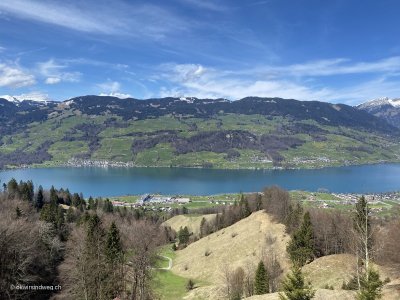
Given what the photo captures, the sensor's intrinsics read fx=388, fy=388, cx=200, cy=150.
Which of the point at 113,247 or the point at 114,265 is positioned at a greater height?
the point at 113,247

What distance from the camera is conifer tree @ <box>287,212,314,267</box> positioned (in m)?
55.9

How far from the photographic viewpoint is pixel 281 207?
243 feet

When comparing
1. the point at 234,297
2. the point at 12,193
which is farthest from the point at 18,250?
the point at 12,193

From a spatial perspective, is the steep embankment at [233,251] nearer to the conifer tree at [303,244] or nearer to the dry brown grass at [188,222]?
the conifer tree at [303,244]

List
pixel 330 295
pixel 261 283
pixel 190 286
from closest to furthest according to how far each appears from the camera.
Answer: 1. pixel 330 295
2. pixel 261 283
3. pixel 190 286

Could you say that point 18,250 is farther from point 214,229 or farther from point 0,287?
point 214,229

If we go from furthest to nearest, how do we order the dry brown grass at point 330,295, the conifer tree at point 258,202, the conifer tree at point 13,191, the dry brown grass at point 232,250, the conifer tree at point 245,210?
the conifer tree at point 258,202 < the conifer tree at point 245,210 < the conifer tree at point 13,191 < the dry brown grass at point 232,250 < the dry brown grass at point 330,295

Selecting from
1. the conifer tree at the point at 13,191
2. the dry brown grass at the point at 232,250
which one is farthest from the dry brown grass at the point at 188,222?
the conifer tree at the point at 13,191

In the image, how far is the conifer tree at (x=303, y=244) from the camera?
55906mm

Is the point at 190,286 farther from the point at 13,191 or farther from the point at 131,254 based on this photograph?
the point at 13,191

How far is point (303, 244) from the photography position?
56.9m

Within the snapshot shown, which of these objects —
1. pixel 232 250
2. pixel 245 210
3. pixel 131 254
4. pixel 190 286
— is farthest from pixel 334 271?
pixel 245 210

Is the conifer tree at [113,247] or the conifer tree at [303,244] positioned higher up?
the conifer tree at [113,247]

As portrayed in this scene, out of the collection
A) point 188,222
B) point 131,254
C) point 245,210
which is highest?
point 131,254
